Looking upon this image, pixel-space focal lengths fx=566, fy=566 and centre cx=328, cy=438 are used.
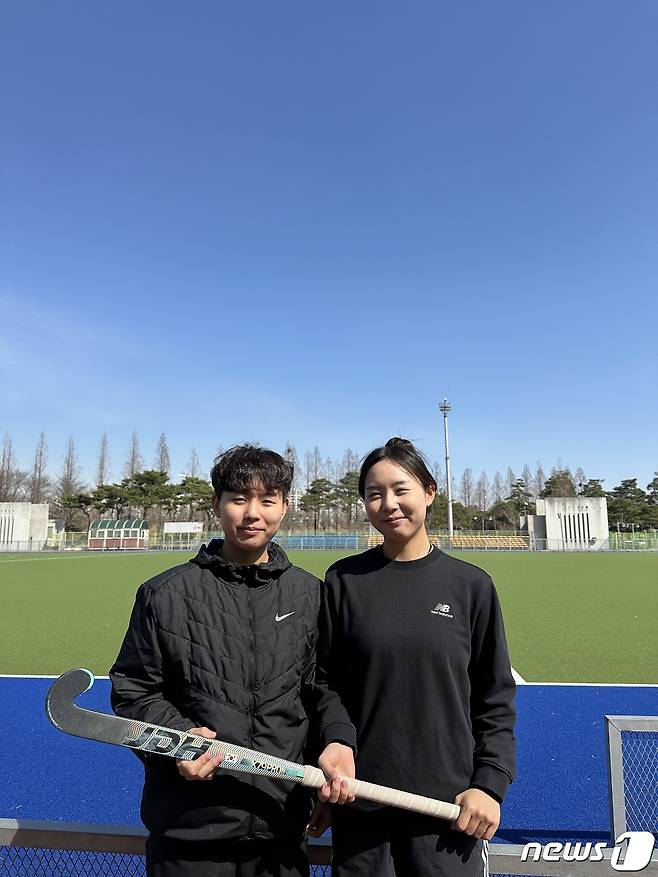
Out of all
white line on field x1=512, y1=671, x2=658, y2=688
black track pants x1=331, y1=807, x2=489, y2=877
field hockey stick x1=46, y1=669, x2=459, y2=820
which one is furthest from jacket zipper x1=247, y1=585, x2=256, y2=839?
white line on field x1=512, y1=671, x2=658, y2=688

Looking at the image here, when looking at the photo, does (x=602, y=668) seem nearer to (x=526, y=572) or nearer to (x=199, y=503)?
(x=526, y=572)

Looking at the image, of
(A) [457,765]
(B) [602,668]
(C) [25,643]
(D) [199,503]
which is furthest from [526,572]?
(D) [199,503]

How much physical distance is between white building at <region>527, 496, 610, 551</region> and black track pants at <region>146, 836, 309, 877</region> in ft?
155

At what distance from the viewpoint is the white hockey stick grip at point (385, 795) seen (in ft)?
5.23

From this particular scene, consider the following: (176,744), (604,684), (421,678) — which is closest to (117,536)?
(604,684)

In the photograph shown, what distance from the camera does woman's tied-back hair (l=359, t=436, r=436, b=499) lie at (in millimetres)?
2080

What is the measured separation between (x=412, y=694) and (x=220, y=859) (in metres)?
0.74

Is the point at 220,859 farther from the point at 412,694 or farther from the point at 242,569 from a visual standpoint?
the point at 242,569

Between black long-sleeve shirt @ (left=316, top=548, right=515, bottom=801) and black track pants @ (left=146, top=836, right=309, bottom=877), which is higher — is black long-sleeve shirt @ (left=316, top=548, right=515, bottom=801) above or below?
above

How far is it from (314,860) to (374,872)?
0.30 m

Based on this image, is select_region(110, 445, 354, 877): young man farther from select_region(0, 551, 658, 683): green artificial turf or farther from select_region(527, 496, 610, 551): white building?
select_region(527, 496, 610, 551): white building

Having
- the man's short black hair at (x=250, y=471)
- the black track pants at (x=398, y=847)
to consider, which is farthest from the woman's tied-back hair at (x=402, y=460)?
the black track pants at (x=398, y=847)

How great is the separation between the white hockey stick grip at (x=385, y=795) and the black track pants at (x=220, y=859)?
11.5 inches

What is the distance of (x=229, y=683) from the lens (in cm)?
180
